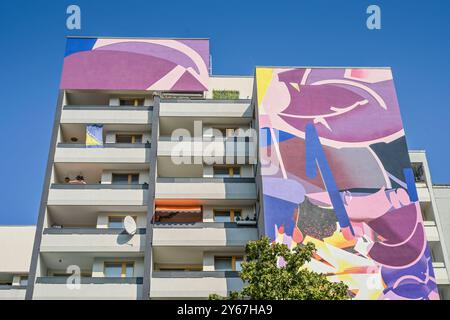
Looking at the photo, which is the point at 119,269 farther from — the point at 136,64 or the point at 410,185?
the point at 410,185

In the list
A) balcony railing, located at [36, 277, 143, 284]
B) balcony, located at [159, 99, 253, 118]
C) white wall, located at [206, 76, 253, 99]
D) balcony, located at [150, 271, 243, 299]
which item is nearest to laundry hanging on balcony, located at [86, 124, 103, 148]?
balcony, located at [159, 99, 253, 118]

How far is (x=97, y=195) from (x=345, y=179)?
14.8m

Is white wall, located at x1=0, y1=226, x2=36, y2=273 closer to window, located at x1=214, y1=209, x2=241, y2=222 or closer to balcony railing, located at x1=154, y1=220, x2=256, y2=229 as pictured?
balcony railing, located at x1=154, y1=220, x2=256, y2=229

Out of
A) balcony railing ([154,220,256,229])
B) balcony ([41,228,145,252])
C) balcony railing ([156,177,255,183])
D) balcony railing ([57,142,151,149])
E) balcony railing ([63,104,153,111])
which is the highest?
balcony railing ([63,104,153,111])

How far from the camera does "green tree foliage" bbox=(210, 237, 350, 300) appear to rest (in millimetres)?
20422

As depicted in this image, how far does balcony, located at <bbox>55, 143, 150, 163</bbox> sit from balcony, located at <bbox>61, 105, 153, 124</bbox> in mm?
2019

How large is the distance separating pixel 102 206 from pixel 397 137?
18.2 metres

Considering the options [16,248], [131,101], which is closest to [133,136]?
[131,101]

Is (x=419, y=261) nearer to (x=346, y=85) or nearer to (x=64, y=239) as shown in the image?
(x=346, y=85)

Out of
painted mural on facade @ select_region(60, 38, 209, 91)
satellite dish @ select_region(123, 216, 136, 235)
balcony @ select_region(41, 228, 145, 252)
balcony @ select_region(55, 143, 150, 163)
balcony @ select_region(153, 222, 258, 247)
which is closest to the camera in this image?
satellite dish @ select_region(123, 216, 136, 235)

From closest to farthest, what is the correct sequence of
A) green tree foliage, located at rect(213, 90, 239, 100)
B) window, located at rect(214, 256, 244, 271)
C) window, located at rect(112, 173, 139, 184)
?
window, located at rect(214, 256, 244, 271) → window, located at rect(112, 173, 139, 184) → green tree foliage, located at rect(213, 90, 239, 100)

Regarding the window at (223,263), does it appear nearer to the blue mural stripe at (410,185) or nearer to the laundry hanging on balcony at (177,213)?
the laundry hanging on balcony at (177,213)

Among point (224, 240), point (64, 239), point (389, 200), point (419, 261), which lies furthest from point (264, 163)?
point (64, 239)

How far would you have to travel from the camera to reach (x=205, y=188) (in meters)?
34.0
